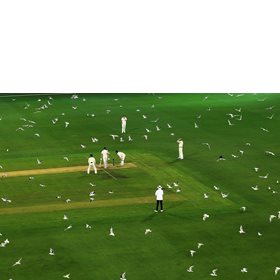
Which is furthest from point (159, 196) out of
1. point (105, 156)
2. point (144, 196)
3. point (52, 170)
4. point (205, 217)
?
point (52, 170)

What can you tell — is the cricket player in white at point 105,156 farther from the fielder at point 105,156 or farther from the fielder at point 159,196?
the fielder at point 159,196

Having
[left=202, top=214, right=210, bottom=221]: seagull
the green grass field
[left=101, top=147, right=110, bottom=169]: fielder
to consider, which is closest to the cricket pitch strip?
[left=101, top=147, right=110, bottom=169]: fielder

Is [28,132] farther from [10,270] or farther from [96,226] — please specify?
[10,270]

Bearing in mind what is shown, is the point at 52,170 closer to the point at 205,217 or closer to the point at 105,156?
the point at 105,156

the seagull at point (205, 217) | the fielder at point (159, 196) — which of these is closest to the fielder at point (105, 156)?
the fielder at point (159, 196)

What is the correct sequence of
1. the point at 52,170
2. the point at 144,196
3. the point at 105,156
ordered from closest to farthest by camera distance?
the point at 144,196 → the point at 105,156 → the point at 52,170

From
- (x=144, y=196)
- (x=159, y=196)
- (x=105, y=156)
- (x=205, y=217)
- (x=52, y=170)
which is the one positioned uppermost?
(x=105, y=156)

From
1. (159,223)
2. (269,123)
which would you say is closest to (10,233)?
(159,223)

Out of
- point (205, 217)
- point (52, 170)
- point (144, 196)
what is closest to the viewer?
point (205, 217)

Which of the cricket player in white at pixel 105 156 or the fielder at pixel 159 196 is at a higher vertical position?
the cricket player in white at pixel 105 156
